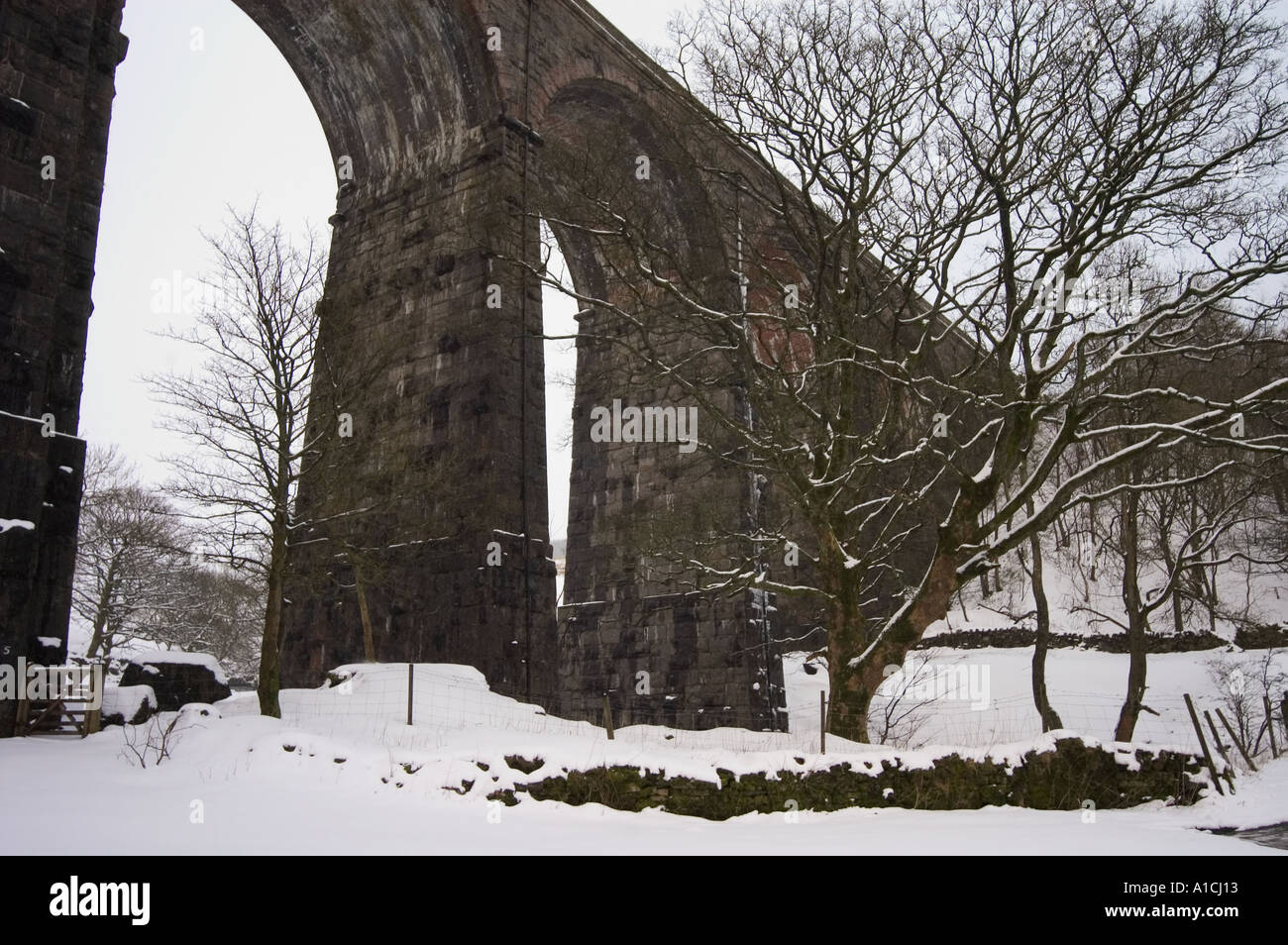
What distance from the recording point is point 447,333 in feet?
53.4

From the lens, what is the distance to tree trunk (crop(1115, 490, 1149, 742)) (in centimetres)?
1561

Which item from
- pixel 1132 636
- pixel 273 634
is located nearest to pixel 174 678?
pixel 273 634

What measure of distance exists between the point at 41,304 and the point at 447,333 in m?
6.91

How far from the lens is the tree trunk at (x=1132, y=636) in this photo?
15609mm

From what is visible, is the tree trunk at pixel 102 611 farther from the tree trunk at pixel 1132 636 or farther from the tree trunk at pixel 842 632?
the tree trunk at pixel 1132 636

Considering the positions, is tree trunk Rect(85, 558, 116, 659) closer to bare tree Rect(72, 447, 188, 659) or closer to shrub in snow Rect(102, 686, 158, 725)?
bare tree Rect(72, 447, 188, 659)

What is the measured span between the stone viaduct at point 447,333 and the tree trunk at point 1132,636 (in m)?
6.57

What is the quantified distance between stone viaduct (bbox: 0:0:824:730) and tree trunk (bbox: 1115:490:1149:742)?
6574mm

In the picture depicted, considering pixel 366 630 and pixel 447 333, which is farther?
pixel 447 333

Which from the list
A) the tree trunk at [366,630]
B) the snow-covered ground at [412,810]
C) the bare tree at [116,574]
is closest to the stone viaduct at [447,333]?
→ the tree trunk at [366,630]

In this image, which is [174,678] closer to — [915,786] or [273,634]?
[273,634]

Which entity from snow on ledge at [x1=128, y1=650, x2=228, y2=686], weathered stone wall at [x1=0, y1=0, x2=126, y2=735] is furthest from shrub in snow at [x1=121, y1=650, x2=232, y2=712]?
weathered stone wall at [x1=0, y1=0, x2=126, y2=735]

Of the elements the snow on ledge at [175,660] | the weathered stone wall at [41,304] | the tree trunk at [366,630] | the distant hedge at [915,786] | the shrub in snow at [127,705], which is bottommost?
the distant hedge at [915,786]
